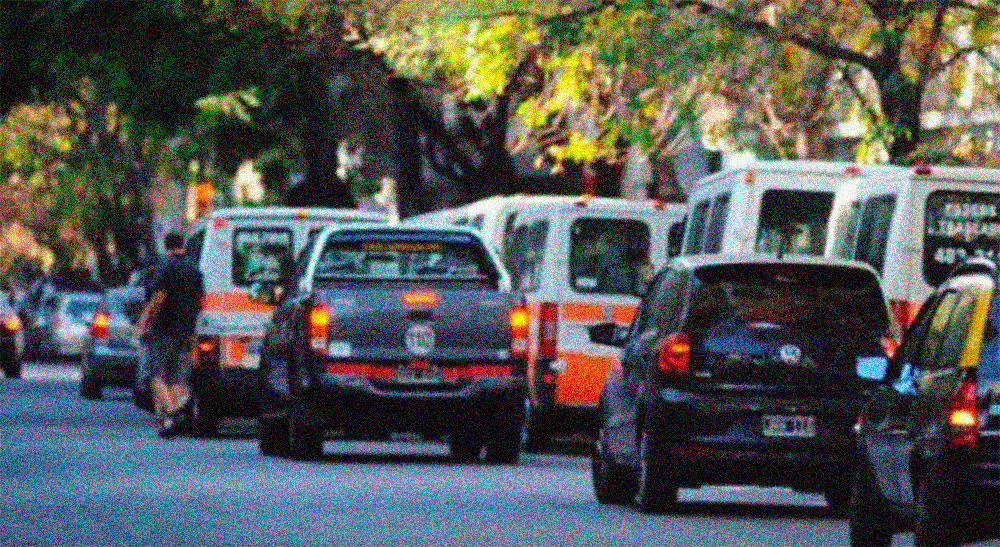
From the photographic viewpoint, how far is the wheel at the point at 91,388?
4022 cm

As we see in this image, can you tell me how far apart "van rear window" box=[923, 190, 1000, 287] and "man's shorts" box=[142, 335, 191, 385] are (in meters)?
8.52

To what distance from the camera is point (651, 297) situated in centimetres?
1997

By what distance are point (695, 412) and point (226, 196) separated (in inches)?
1724

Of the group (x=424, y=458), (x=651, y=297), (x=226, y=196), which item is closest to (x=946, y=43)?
(x=424, y=458)

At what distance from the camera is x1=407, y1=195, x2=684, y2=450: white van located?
90.0 feet

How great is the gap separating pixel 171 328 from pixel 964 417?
1661 centimetres

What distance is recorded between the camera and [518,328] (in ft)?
80.1

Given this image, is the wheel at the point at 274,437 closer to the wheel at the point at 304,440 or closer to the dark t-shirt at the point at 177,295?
the wheel at the point at 304,440

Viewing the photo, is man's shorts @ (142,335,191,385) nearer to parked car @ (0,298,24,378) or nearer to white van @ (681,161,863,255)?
white van @ (681,161,863,255)

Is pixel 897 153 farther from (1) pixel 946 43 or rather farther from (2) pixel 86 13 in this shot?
(2) pixel 86 13

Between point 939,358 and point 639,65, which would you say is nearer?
point 939,358

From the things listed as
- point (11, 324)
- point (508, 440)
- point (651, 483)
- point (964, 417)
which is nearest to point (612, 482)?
point (651, 483)

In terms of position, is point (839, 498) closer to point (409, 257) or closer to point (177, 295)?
point (409, 257)

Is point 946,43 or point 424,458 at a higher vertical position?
point 946,43
